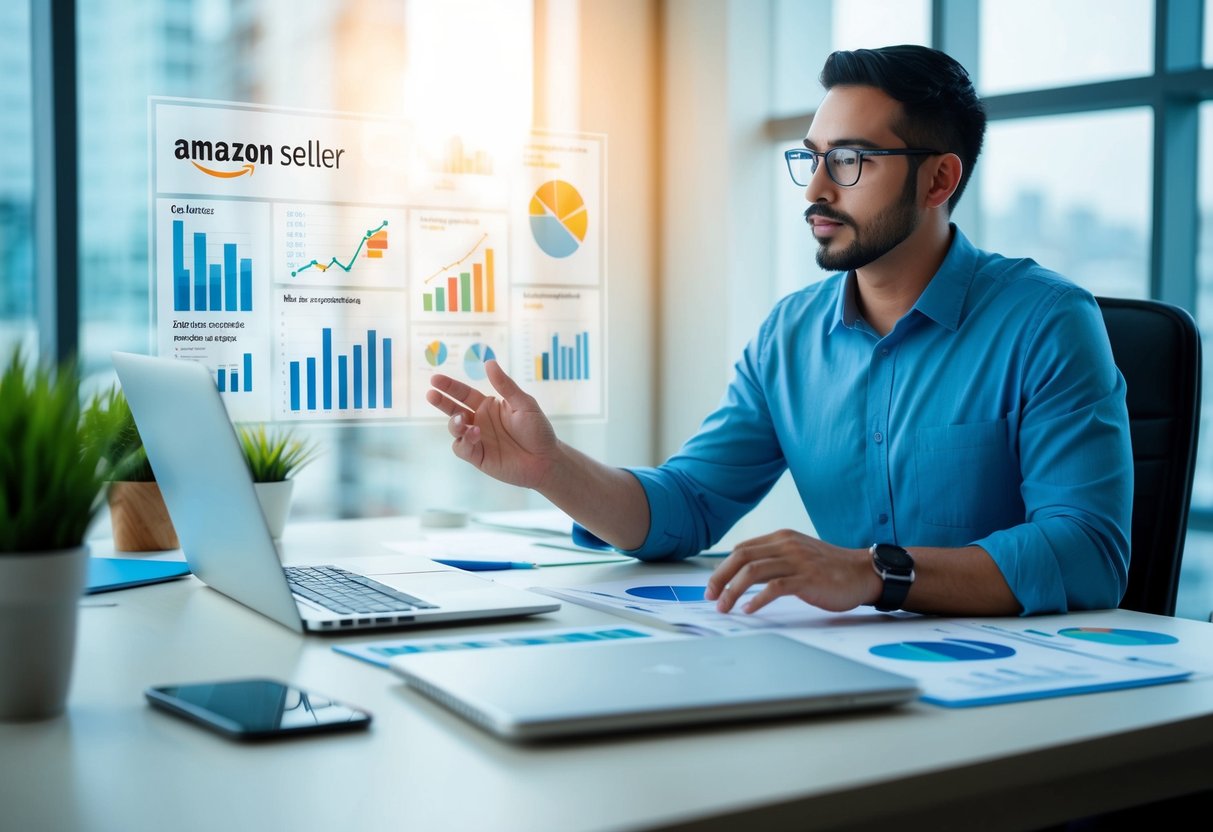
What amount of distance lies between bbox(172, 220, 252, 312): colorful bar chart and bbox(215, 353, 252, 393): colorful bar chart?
0.45 feet

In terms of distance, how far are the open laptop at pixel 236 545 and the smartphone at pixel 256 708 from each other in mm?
182

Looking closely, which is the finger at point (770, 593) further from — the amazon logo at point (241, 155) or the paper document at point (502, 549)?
the amazon logo at point (241, 155)

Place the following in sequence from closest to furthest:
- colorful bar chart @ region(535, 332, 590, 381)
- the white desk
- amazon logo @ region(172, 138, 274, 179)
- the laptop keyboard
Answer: the white desk < the laptop keyboard < amazon logo @ region(172, 138, 274, 179) < colorful bar chart @ region(535, 332, 590, 381)

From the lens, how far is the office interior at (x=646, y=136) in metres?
2.88

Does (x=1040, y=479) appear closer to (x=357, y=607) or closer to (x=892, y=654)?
(x=892, y=654)

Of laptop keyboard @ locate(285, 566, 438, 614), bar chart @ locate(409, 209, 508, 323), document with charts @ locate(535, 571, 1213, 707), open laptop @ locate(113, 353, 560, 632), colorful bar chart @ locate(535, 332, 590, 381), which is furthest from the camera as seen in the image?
colorful bar chart @ locate(535, 332, 590, 381)

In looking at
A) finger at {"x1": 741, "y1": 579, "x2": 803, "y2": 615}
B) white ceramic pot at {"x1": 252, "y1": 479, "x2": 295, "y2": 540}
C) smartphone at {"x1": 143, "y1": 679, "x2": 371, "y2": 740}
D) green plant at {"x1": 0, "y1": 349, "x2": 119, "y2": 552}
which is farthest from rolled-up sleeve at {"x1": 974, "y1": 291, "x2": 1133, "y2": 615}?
white ceramic pot at {"x1": 252, "y1": 479, "x2": 295, "y2": 540}

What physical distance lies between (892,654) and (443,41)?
107 inches

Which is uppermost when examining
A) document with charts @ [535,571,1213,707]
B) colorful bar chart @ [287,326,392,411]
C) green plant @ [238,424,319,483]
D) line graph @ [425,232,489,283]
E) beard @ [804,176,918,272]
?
line graph @ [425,232,489,283]

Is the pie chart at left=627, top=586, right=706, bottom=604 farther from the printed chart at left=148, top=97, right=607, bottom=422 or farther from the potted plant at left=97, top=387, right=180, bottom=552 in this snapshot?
the printed chart at left=148, top=97, right=607, bottom=422

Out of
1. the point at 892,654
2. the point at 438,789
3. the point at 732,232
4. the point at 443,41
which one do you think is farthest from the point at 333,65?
the point at 438,789

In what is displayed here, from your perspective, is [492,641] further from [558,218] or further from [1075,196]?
[558,218]

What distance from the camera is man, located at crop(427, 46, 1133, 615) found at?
146cm

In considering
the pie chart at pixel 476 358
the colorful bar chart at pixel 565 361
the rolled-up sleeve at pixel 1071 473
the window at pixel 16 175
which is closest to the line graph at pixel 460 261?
the pie chart at pixel 476 358
